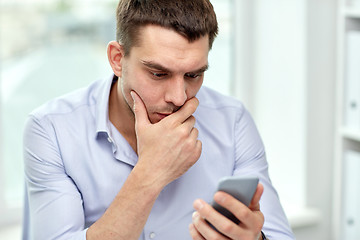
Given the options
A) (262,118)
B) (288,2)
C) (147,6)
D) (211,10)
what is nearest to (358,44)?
(288,2)

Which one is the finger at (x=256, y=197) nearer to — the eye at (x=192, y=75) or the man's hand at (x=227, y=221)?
the man's hand at (x=227, y=221)

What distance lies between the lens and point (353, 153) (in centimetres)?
220

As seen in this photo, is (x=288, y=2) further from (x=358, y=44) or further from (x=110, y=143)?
(x=110, y=143)

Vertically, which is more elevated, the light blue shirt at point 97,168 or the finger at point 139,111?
the finger at point 139,111

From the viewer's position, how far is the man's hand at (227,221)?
1.20 metres

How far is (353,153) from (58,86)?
4.07 ft

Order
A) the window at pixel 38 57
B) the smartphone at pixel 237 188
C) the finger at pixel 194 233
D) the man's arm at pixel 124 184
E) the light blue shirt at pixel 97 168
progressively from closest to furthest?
the smartphone at pixel 237 188, the finger at pixel 194 233, the man's arm at pixel 124 184, the light blue shirt at pixel 97 168, the window at pixel 38 57

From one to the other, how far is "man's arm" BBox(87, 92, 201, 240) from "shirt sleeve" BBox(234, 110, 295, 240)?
0.86 feet

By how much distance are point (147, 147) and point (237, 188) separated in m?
0.32

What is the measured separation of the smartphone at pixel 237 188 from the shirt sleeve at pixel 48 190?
39 cm

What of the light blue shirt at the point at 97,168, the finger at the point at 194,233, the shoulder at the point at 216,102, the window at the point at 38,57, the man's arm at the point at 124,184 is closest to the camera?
the finger at the point at 194,233

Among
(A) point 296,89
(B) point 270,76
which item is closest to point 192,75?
(A) point 296,89

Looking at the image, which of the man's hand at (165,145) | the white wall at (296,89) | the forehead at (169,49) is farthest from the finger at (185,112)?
the white wall at (296,89)

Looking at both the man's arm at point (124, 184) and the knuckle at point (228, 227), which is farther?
the man's arm at point (124, 184)
